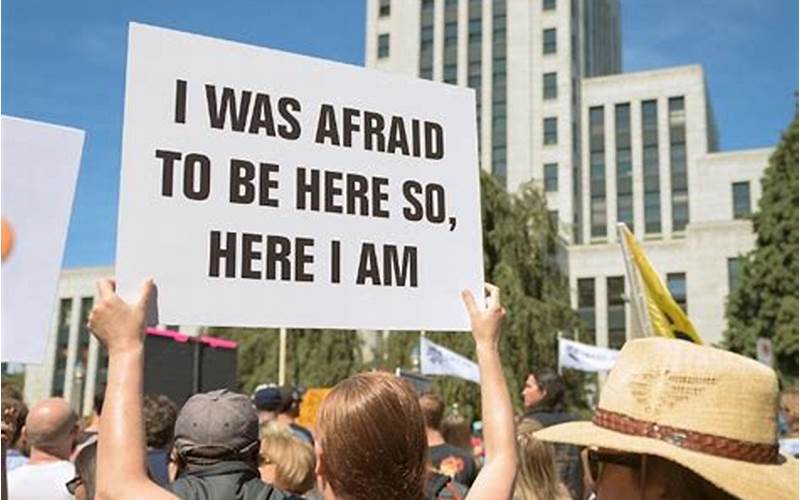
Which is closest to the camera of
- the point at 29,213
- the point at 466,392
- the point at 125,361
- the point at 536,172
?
the point at 125,361

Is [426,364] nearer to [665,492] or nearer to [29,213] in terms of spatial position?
[29,213]

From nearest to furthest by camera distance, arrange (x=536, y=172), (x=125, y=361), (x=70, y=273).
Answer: (x=125, y=361) < (x=536, y=172) < (x=70, y=273)

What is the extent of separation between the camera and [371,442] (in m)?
2.03

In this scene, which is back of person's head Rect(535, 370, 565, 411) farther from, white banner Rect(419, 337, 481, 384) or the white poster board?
white banner Rect(419, 337, 481, 384)

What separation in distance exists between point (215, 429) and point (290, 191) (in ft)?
2.59

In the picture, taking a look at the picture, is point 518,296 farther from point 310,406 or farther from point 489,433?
point 489,433

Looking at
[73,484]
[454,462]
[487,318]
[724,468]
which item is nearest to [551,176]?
[454,462]

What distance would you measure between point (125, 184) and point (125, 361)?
75 centimetres

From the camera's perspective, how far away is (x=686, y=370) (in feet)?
5.87

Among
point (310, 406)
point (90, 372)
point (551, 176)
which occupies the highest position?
point (551, 176)

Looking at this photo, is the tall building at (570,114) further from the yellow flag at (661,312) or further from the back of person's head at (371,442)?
the back of person's head at (371,442)

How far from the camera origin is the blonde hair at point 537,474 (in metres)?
3.83

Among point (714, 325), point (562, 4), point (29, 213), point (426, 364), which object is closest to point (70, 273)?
point (562, 4)

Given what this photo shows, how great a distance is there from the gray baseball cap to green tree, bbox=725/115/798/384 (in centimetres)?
2753
